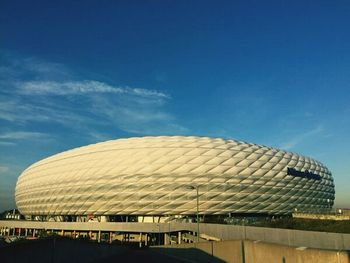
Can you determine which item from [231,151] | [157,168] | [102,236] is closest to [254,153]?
[231,151]

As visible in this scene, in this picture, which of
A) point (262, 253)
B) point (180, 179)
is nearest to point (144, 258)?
point (262, 253)

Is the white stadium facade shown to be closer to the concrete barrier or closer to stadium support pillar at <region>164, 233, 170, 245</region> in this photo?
the concrete barrier

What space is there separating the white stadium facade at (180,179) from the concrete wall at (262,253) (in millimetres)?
37802

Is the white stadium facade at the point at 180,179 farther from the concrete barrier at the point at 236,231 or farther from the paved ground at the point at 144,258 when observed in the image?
the paved ground at the point at 144,258

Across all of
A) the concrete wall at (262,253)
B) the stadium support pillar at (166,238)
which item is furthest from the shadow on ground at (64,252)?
the stadium support pillar at (166,238)

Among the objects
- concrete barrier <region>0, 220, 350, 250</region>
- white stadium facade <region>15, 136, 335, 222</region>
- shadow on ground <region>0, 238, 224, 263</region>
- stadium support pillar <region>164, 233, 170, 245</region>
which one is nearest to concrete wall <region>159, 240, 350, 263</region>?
shadow on ground <region>0, 238, 224, 263</region>

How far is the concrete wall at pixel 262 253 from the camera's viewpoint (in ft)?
42.1

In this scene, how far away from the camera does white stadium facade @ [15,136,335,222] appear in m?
63.2

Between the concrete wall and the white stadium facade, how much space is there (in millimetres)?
37802

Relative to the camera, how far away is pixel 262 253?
16469mm

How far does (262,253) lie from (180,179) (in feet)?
152

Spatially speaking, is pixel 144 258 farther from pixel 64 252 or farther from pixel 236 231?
pixel 236 231

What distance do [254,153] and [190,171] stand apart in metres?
12.3

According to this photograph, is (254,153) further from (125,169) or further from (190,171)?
(125,169)
